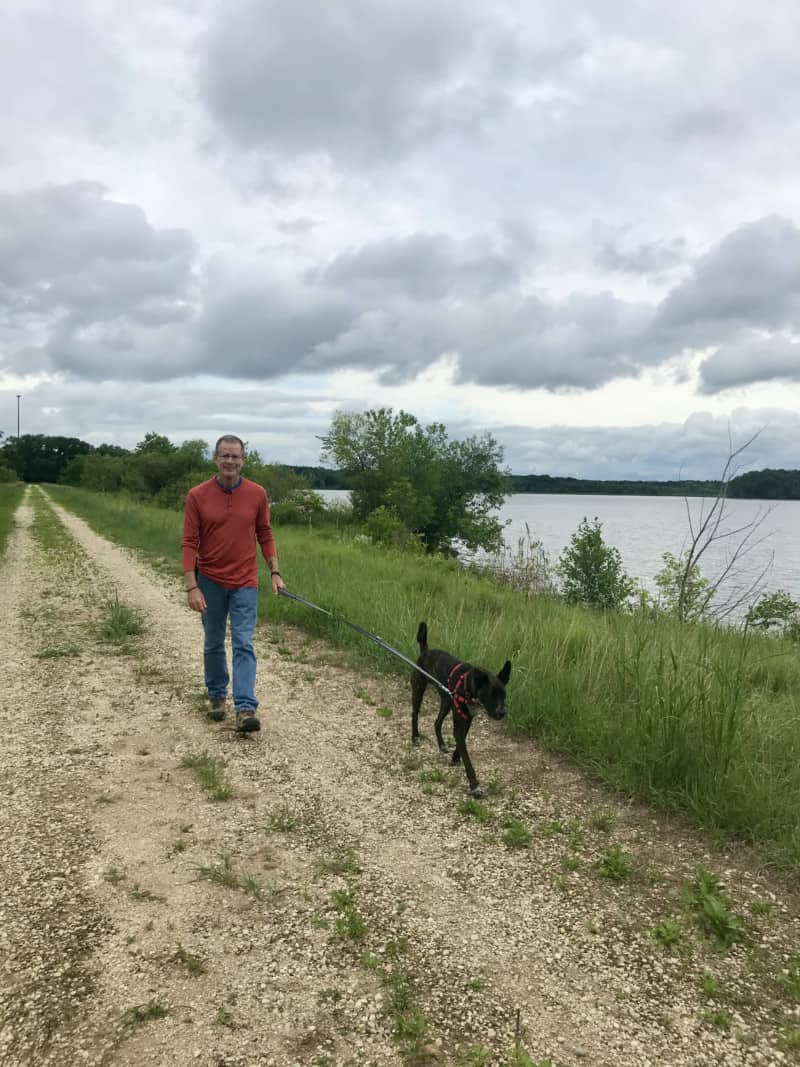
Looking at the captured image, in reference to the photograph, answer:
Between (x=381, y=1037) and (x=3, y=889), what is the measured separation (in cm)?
204

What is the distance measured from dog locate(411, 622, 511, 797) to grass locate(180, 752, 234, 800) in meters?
1.52

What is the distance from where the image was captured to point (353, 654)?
25.8 ft

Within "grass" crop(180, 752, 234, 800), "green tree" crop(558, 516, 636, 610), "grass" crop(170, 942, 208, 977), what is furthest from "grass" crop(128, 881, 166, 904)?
"green tree" crop(558, 516, 636, 610)

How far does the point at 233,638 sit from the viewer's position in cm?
573

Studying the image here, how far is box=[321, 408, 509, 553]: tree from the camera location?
41.1m

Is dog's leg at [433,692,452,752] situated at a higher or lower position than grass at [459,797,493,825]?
higher

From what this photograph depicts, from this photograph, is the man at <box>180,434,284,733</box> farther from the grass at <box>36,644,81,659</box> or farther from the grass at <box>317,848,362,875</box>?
the grass at <box>36,644,81,659</box>

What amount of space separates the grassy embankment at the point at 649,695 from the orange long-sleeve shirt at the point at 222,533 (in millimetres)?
2331

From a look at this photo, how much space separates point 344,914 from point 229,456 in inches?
142

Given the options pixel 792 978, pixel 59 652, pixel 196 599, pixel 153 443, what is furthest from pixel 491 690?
pixel 153 443

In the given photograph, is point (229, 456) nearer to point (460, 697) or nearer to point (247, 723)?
point (247, 723)

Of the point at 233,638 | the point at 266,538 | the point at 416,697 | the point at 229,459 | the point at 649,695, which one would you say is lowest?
the point at 416,697

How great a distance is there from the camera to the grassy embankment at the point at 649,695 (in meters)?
4.07

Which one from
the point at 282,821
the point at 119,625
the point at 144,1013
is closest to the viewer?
the point at 144,1013
